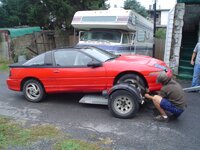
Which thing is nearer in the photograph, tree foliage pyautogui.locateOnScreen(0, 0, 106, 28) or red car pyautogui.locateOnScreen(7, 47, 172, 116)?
red car pyautogui.locateOnScreen(7, 47, 172, 116)

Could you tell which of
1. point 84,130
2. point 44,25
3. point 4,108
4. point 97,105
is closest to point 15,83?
point 4,108

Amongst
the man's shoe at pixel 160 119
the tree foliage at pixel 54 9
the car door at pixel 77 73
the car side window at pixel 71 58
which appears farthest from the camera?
the tree foliage at pixel 54 9

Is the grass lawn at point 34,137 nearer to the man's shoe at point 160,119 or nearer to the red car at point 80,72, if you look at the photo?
the red car at point 80,72

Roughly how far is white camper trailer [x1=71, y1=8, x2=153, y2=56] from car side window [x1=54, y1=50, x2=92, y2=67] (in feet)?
11.8

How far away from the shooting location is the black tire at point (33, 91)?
7.34 m

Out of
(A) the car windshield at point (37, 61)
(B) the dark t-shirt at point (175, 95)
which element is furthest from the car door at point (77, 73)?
(B) the dark t-shirt at point (175, 95)

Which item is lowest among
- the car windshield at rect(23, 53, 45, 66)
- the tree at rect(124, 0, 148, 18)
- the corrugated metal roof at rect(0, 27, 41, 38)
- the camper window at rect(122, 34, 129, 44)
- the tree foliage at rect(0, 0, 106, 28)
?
the car windshield at rect(23, 53, 45, 66)

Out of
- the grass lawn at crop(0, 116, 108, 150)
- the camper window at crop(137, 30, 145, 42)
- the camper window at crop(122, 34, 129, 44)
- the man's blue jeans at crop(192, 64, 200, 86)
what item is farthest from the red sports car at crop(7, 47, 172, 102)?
the camper window at crop(137, 30, 145, 42)

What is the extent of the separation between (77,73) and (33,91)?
59.3 inches

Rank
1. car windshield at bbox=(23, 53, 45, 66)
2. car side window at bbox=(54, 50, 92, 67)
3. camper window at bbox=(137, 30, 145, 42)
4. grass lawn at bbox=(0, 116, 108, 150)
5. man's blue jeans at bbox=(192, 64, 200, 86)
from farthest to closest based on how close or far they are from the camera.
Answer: camper window at bbox=(137, 30, 145, 42), man's blue jeans at bbox=(192, 64, 200, 86), car windshield at bbox=(23, 53, 45, 66), car side window at bbox=(54, 50, 92, 67), grass lawn at bbox=(0, 116, 108, 150)

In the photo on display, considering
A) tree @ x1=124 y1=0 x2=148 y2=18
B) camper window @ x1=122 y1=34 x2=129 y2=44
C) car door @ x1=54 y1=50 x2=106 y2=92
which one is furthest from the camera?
tree @ x1=124 y1=0 x2=148 y2=18

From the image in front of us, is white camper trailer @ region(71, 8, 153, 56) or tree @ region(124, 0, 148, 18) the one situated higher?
tree @ region(124, 0, 148, 18)

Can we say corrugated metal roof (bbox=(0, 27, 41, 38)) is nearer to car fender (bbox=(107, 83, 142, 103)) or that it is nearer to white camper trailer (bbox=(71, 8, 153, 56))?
white camper trailer (bbox=(71, 8, 153, 56))

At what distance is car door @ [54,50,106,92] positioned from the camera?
21.8ft
